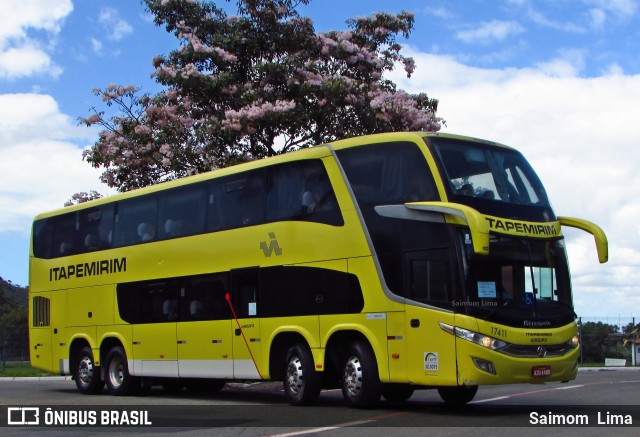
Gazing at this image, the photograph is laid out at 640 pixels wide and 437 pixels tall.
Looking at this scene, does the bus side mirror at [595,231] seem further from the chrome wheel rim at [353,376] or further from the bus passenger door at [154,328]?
the bus passenger door at [154,328]

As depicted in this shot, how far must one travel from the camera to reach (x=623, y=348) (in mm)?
39438

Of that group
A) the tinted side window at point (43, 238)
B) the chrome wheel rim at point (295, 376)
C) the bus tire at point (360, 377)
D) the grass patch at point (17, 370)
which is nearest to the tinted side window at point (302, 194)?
the bus tire at point (360, 377)

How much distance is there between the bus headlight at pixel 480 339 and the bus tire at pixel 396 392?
108 inches

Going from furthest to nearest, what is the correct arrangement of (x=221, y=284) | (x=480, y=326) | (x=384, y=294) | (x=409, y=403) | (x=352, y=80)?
(x=352, y=80) < (x=221, y=284) < (x=409, y=403) < (x=384, y=294) < (x=480, y=326)

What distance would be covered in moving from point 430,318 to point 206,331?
594 centimetres

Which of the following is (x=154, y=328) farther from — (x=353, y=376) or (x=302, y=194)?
(x=353, y=376)

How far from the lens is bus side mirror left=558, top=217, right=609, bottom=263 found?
14445 mm

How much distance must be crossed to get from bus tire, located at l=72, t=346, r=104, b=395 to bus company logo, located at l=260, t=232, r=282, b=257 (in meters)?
6.61

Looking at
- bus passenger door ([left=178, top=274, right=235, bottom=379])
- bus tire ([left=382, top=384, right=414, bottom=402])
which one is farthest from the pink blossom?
bus tire ([left=382, top=384, right=414, bottom=402])

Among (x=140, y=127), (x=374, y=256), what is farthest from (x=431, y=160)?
(x=140, y=127)

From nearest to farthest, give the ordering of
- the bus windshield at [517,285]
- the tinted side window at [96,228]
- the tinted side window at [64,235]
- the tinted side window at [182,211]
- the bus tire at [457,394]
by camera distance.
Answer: the bus windshield at [517,285], the bus tire at [457,394], the tinted side window at [182,211], the tinted side window at [96,228], the tinted side window at [64,235]

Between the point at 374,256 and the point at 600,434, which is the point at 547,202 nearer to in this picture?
the point at 374,256

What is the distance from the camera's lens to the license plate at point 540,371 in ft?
42.7

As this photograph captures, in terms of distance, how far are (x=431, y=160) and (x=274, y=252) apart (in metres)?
3.82
